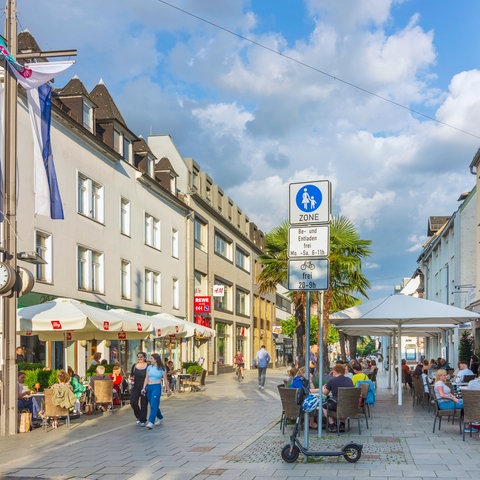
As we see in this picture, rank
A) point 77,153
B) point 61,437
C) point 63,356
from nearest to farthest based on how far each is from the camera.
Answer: point 61,437, point 63,356, point 77,153

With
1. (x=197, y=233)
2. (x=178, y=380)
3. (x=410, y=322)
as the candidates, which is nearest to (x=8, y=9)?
(x=410, y=322)

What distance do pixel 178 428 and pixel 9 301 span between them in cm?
418

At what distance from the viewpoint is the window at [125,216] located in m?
33.2

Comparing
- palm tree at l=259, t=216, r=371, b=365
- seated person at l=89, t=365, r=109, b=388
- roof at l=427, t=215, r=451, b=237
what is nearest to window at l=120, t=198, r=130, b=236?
palm tree at l=259, t=216, r=371, b=365

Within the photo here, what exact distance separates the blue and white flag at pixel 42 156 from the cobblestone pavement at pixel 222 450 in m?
4.51

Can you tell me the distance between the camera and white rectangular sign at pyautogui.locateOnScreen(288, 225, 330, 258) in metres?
10.7

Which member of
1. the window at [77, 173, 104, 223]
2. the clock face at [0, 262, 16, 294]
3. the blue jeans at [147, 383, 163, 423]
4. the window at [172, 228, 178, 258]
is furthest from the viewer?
→ the window at [172, 228, 178, 258]

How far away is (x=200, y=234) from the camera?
47500mm

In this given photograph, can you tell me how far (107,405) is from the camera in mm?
18312

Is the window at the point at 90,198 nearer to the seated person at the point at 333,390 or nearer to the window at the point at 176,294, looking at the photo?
the window at the point at 176,294

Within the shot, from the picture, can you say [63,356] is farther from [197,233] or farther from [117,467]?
[197,233]

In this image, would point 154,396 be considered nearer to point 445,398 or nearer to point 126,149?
point 445,398

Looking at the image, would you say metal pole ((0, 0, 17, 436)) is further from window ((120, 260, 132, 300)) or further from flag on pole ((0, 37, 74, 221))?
window ((120, 260, 132, 300))

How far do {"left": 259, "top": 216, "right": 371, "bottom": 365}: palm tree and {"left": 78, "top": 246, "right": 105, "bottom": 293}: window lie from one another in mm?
6596
